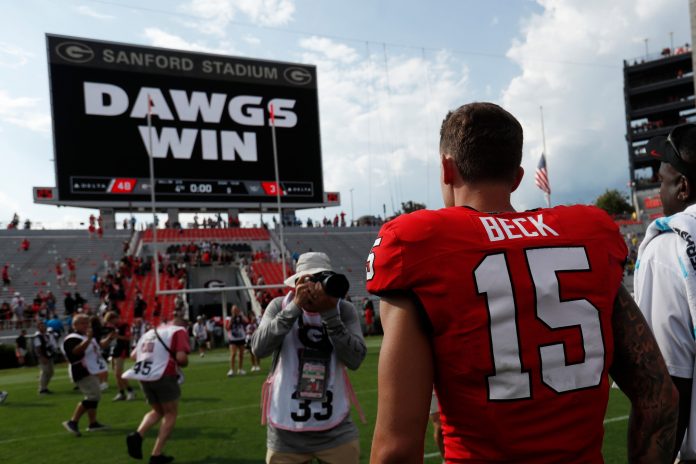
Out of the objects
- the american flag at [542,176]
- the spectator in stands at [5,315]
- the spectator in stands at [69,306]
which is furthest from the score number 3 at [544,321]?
the spectator in stands at [5,315]

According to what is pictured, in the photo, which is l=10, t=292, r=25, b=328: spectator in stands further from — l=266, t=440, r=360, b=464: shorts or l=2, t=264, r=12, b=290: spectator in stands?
l=266, t=440, r=360, b=464: shorts

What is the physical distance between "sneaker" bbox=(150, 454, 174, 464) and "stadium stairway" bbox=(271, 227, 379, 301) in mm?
23366

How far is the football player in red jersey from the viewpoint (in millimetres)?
1323

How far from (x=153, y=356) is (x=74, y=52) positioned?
24007 mm

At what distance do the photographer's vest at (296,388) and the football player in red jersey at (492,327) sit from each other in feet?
6.19

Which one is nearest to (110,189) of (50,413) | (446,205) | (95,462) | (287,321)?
(50,413)

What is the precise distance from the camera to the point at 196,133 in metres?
27.1

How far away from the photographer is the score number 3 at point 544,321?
4.38 ft

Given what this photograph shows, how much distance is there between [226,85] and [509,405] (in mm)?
28579

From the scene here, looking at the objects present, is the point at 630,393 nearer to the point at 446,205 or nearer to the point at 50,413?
the point at 446,205

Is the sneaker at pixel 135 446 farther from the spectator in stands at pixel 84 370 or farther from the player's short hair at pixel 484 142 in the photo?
the player's short hair at pixel 484 142

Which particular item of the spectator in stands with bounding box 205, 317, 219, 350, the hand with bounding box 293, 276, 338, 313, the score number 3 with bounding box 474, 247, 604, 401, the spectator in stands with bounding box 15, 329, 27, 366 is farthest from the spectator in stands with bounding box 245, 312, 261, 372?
the score number 3 with bounding box 474, 247, 604, 401

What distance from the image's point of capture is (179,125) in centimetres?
2694

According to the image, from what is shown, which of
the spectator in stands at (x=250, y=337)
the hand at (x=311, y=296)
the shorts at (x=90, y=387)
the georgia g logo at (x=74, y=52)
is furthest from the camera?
the georgia g logo at (x=74, y=52)
